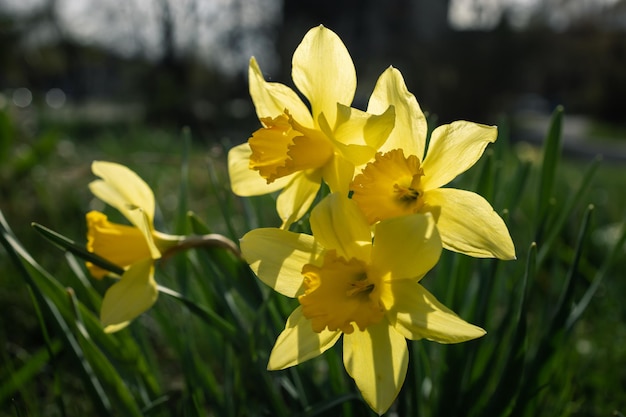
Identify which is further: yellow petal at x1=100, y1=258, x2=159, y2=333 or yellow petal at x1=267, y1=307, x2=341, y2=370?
yellow petal at x1=100, y1=258, x2=159, y2=333

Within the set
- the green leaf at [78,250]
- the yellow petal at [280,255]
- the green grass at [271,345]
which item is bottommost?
the green grass at [271,345]

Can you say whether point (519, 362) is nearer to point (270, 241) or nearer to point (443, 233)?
point (443, 233)

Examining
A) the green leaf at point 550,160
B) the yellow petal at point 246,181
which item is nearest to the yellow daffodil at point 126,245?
the yellow petal at point 246,181

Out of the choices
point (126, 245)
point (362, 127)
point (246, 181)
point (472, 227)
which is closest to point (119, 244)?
point (126, 245)

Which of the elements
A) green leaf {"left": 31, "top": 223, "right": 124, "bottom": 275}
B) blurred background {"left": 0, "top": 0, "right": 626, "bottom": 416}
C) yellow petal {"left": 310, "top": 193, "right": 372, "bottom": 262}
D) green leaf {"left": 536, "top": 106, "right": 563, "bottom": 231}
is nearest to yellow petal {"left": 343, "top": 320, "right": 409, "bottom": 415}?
yellow petal {"left": 310, "top": 193, "right": 372, "bottom": 262}

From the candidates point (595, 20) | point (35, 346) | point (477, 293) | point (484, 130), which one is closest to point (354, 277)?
point (484, 130)

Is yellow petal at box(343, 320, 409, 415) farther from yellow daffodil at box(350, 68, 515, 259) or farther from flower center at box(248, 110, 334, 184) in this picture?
flower center at box(248, 110, 334, 184)

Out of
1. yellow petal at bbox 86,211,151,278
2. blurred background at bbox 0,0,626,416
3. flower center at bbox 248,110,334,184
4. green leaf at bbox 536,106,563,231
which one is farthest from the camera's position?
blurred background at bbox 0,0,626,416

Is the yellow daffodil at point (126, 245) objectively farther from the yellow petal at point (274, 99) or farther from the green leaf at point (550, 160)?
the green leaf at point (550, 160)

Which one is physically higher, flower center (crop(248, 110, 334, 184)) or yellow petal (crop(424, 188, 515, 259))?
flower center (crop(248, 110, 334, 184))
